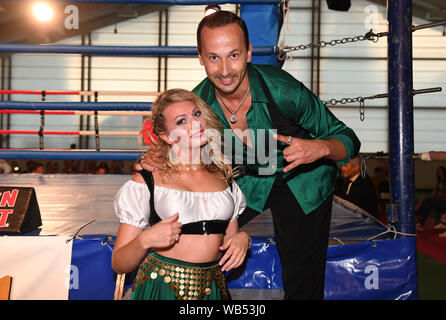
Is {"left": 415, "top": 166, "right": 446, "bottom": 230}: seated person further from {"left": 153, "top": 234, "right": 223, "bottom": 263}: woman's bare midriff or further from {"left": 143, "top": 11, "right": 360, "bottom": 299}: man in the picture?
{"left": 153, "top": 234, "right": 223, "bottom": 263}: woman's bare midriff

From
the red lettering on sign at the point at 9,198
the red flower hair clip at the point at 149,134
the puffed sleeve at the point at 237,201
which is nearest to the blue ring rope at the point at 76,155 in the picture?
the red lettering on sign at the point at 9,198

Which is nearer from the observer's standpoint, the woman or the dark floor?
the woman

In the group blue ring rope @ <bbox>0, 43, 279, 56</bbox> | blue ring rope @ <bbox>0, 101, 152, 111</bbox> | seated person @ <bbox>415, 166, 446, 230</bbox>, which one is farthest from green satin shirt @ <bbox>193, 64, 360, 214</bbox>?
seated person @ <bbox>415, 166, 446, 230</bbox>

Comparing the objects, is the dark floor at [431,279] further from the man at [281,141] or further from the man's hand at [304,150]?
the man's hand at [304,150]

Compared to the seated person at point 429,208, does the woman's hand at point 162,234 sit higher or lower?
higher

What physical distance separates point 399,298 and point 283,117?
3.11 ft

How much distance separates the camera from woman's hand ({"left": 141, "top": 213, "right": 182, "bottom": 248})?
4.09 feet

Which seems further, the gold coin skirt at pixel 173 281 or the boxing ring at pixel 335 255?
the boxing ring at pixel 335 255

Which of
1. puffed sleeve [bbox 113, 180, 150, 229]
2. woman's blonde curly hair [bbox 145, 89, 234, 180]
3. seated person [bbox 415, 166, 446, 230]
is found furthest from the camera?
seated person [bbox 415, 166, 446, 230]

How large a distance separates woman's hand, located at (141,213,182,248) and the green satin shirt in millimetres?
508

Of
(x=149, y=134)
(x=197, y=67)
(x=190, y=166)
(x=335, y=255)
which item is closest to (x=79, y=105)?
(x=149, y=134)

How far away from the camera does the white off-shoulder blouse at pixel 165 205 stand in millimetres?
1360
